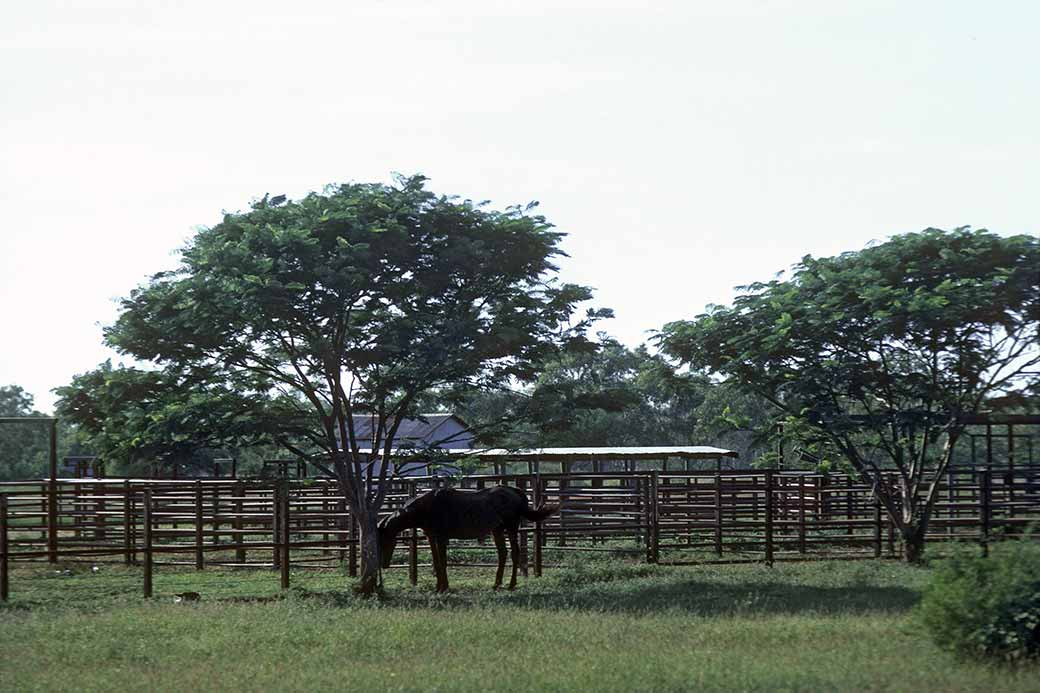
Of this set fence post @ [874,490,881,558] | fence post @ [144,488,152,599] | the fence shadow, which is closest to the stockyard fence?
fence post @ [874,490,881,558]

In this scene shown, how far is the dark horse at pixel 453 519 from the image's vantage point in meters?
21.4

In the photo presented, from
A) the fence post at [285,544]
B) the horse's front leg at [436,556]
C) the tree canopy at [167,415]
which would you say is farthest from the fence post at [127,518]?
the horse's front leg at [436,556]

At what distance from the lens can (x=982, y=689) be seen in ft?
34.8

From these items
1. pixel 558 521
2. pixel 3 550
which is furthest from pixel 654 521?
pixel 3 550

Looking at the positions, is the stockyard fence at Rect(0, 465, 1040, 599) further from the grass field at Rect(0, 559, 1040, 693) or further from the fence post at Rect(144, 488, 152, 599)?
the grass field at Rect(0, 559, 1040, 693)

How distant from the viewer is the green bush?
11.8 metres

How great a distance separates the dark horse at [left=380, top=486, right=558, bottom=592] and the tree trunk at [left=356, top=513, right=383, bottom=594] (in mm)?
272

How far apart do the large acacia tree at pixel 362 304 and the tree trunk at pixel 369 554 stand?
0.11 feet

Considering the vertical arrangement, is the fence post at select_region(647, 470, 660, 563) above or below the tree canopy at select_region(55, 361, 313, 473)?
below

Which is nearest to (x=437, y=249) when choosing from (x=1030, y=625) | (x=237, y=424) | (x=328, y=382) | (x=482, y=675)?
(x=328, y=382)

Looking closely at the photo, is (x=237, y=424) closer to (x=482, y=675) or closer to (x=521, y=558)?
(x=521, y=558)

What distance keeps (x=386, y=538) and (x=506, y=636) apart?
23.6 ft

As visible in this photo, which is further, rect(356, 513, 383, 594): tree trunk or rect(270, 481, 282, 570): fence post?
rect(270, 481, 282, 570): fence post

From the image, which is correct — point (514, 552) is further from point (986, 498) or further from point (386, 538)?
point (986, 498)
